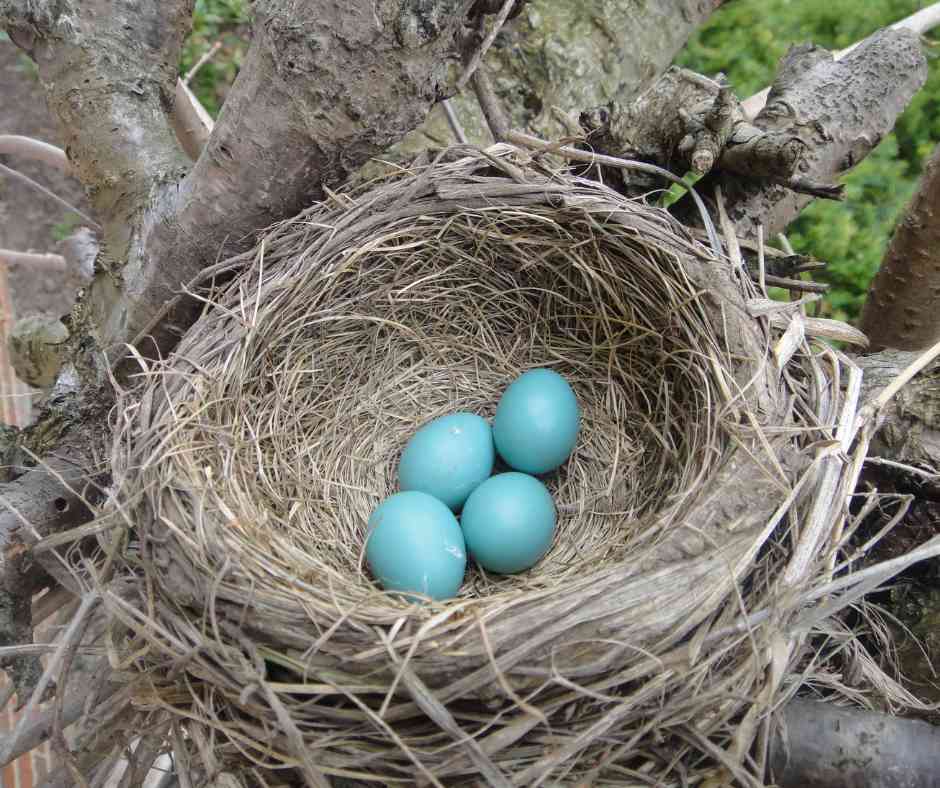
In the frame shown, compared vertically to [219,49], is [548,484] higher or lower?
lower

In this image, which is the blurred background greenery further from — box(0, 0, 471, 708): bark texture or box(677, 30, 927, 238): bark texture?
box(0, 0, 471, 708): bark texture

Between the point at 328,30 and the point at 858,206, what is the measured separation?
2.14 metres

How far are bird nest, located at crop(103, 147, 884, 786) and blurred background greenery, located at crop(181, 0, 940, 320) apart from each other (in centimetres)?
122

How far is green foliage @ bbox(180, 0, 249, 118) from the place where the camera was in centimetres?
313

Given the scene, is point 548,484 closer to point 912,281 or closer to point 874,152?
point 912,281

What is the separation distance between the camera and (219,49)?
3.19 m

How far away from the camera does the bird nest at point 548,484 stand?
0.82 m

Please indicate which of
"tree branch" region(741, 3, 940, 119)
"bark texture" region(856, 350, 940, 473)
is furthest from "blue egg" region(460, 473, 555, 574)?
"tree branch" region(741, 3, 940, 119)

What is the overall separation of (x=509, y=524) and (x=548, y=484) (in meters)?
0.24

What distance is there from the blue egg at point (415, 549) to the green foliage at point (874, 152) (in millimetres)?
1502

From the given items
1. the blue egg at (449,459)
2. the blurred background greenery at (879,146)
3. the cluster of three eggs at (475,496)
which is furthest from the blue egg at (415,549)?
the blurred background greenery at (879,146)

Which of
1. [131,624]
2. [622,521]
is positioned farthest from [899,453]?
[131,624]

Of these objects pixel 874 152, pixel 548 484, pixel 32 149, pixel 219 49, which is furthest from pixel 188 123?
pixel 874 152

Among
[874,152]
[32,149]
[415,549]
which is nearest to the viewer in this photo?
[415,549]
